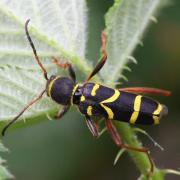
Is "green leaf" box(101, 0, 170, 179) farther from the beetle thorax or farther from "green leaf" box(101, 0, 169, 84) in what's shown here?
the beetle thorax

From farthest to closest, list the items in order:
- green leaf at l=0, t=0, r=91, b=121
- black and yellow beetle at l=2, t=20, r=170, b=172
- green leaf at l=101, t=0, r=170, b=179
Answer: black and yellow beetle at l=2, t=20, r=170, b=172 < green leaf at l=101, t=0, r=170, b=179 < green leaf at l=0, t=0, r=91, b=121

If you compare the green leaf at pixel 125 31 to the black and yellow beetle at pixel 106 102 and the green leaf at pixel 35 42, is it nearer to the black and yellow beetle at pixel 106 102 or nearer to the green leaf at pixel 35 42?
the green leaf at pixel 35 42

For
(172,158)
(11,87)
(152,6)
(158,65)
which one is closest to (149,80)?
(158,65)

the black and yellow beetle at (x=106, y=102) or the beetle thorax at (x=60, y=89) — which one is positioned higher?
the beetle thorax at (x=60, y=89)

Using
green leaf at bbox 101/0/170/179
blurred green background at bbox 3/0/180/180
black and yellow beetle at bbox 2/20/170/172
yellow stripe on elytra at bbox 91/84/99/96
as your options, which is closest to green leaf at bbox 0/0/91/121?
green leaf at bbox 101/0/170/179

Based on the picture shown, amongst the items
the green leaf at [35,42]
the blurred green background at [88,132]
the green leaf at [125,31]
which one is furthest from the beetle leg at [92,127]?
the blurred green background at [88,132]

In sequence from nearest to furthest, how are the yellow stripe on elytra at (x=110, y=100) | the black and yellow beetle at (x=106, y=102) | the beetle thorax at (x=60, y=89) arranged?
the beetle thorax at (x=60, y=89) → the black and yellow beetle at (x=106, y=102) → the yellow stripe on elytra at (x=110, y=100)

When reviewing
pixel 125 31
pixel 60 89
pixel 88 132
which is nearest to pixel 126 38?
pixel 125 31

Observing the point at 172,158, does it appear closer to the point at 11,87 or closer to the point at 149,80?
the point at 149,80
